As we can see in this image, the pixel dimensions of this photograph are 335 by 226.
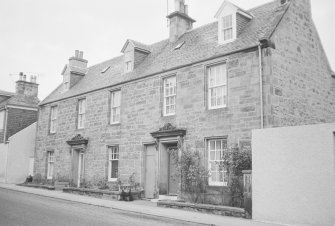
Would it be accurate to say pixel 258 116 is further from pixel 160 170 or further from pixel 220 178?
pixel 160 170

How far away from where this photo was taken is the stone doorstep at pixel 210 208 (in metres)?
11.9

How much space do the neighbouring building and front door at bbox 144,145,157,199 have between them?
13472 mm

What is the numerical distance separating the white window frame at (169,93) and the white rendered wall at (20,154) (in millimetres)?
15634

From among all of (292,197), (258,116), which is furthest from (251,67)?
(292,197)

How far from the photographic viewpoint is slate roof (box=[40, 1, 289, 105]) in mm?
15291

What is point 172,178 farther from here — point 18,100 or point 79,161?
point 18,100

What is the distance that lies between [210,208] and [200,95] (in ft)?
16.9

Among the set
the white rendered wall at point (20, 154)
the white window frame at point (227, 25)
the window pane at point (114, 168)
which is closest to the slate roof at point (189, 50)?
the white window frame at point (227, 25)

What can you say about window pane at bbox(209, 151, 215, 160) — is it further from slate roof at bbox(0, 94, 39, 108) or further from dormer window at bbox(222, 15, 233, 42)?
slate roof at bbox(0, 94, 39, 108)

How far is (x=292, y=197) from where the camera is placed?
→ 10.5 metres

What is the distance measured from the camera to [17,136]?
94.1 feet

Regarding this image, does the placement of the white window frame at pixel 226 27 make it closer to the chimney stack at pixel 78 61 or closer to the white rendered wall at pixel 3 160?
the chimney stack at pixel 78 61

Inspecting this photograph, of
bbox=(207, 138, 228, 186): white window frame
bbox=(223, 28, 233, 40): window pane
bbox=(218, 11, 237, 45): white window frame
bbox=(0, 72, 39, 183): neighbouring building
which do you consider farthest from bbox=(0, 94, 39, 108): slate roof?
bbox=(207, 138, 228, 186): white window frame

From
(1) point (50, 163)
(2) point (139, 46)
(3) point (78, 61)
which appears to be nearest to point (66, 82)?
(3) point (78, 61)
